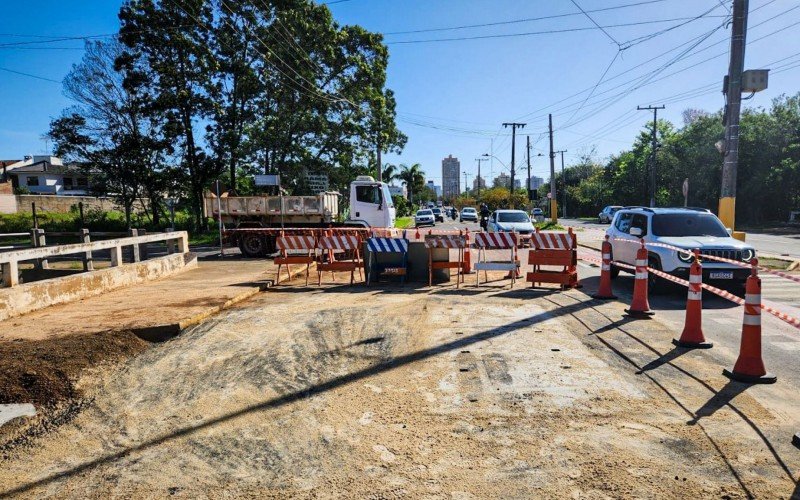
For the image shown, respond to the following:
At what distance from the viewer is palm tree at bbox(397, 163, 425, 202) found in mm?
87812

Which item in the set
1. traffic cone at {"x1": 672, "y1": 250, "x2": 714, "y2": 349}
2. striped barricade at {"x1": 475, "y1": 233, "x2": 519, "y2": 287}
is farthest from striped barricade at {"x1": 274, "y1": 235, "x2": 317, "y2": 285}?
traffic cone at {"x1": 672, "y1": 250, "x2": 714, "y2": 349}

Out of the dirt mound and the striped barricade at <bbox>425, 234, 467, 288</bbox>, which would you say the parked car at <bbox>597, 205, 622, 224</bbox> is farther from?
the dirt mound

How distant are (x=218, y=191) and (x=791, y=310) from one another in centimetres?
1707

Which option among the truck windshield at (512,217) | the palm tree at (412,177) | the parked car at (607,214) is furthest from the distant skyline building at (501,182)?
the truck windshield at (512,217)

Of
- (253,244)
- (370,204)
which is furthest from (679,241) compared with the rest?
(253,244)

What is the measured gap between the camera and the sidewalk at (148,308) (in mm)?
7223

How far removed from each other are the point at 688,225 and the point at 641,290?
3967 mm

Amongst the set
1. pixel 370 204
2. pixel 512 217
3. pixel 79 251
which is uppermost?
pixel 370 204

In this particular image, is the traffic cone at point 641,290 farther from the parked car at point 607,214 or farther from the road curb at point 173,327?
the parked car at point 607,214

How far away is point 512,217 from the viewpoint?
77.2ft

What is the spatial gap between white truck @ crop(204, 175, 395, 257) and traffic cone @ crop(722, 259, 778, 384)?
14.9 m

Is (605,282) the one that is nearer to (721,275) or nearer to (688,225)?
(721,275)

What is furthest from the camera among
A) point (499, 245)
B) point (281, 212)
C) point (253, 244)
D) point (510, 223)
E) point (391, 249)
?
point (510, 223)

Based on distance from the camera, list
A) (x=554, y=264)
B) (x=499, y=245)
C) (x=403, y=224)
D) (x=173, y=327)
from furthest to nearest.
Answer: (x=403, y=224)
(x=499, y=245)
(x=554, y=264)
(x=173, y=327)
